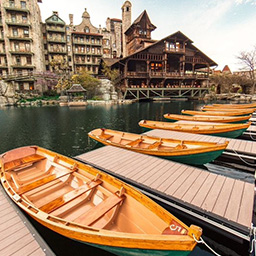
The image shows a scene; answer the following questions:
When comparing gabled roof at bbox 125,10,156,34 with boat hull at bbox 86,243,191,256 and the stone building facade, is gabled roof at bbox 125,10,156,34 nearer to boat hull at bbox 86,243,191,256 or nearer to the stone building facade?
the stone building facade

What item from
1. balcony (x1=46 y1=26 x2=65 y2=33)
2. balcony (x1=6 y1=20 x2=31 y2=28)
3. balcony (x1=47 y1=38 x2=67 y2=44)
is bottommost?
balcony (x1=47 y1=38 x2=67 y2=44)

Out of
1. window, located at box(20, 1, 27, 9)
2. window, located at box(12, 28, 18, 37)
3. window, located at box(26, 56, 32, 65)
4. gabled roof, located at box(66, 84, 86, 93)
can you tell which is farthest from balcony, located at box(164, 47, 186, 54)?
window, located at box(12, 28, 18, 37)

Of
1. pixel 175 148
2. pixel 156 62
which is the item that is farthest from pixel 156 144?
pixel 156 62

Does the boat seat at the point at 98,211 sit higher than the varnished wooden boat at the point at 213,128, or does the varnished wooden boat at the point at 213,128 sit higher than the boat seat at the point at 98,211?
the varnished wooden boat at the point at 213,128

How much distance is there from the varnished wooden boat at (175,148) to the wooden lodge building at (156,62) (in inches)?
1206

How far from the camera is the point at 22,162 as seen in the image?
6246mm

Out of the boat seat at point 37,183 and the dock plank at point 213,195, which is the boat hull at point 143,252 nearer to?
the dock plank at point 213,195

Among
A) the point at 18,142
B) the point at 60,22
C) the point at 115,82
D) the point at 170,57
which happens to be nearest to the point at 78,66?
the point at 60,22

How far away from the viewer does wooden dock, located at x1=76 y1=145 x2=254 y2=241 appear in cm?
375

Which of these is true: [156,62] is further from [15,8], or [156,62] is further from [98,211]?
[98,211]

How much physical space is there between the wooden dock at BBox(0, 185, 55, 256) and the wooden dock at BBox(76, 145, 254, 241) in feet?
9.88

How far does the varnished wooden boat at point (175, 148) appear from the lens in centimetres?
658

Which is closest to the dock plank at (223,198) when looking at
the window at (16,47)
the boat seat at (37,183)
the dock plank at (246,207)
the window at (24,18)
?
the dock plank at (246,207)

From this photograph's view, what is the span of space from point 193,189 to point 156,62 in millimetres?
41653
